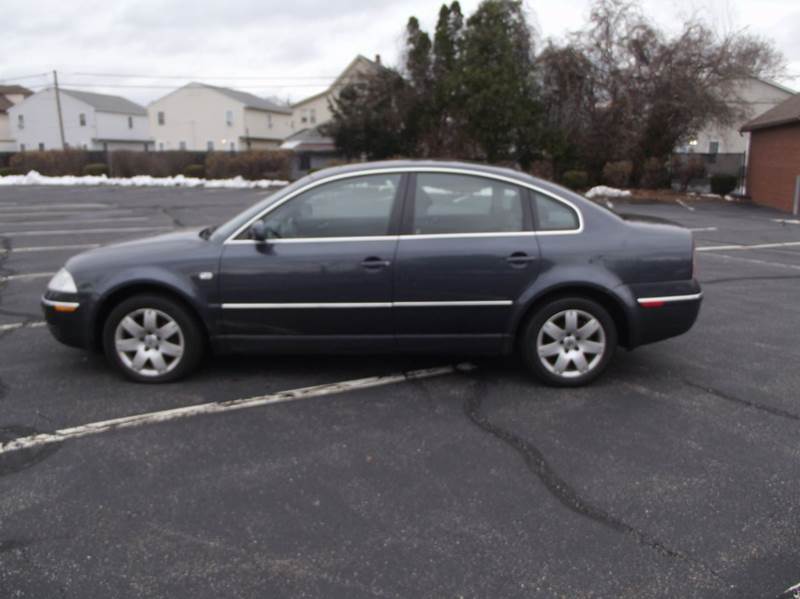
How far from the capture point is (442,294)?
457 centimetres

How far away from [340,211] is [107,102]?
6774 centimetres

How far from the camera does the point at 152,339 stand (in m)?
4.69

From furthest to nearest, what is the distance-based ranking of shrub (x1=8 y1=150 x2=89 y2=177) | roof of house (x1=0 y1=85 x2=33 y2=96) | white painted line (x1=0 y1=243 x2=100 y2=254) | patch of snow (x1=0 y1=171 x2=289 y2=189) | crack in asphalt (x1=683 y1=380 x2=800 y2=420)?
1. roof of house (x1=0 y1=85 x2=33 y2=96)
2. shrub (x1=8 y1=150 x2=89 y2=177)
3. patch of snow (x1=0 y1=171 x2=289 y2=189)
4. white painted line (x1=0 y1=243 x2=100 y2=254)
5. crack in asphalt (x1=683 y1=380 x2=800 y2=420)

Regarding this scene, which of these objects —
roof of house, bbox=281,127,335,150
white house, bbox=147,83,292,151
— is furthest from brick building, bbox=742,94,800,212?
white house, bbox=147,83,292,151

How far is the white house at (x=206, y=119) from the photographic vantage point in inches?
2307

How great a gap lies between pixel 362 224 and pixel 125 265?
5.50 ft

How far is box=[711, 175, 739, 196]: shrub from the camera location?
25.9 metres

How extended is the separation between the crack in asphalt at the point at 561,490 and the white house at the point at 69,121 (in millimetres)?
63938

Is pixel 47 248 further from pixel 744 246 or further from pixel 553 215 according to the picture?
pixel 744 246

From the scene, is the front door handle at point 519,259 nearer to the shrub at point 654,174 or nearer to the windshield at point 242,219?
the windshield at point 242,219

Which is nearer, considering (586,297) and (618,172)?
(586,297)

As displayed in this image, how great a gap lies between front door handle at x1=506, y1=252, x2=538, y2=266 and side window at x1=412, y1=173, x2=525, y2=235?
7.6 inches

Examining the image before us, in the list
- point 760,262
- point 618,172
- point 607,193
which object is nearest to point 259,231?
point 760,262

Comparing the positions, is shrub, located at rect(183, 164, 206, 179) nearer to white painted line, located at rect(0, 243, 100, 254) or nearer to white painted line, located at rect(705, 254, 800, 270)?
white painted line, located at rect(0, 243, 100, 254)
